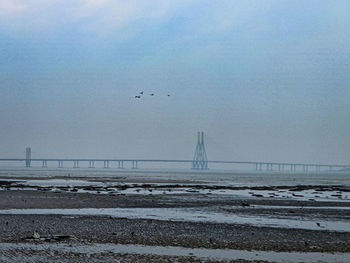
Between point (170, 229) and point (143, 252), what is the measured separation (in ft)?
13.7

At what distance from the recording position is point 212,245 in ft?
43.4

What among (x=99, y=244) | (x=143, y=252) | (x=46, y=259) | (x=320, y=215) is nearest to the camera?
(x=46, y=259)

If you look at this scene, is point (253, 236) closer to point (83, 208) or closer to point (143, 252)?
point (143, 252)

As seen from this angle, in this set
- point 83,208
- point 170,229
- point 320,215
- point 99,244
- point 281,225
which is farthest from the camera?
point 83,208

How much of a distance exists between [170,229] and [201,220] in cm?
320

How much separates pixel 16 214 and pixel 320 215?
1269 centimetres

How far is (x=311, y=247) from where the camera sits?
43.0 feet

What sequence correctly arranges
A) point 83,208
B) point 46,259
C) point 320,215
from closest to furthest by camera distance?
point 46,259 < point 320,215 < point 83,208

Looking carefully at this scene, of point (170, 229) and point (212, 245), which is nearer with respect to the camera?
point (212, 245)

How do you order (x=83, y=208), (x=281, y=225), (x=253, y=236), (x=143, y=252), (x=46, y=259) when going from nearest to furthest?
(x=46, y=259) → (x=143, y=252) → (x=253, y=236) → (x=281, y=225) → (x=83, y=208)

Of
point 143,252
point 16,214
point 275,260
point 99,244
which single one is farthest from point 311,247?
point 16,214

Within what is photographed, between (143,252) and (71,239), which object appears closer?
(143,252)

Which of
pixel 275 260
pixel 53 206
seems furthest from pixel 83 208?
pixel 275 260

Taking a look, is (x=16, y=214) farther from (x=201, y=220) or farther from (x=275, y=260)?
(x=275, y=260)
